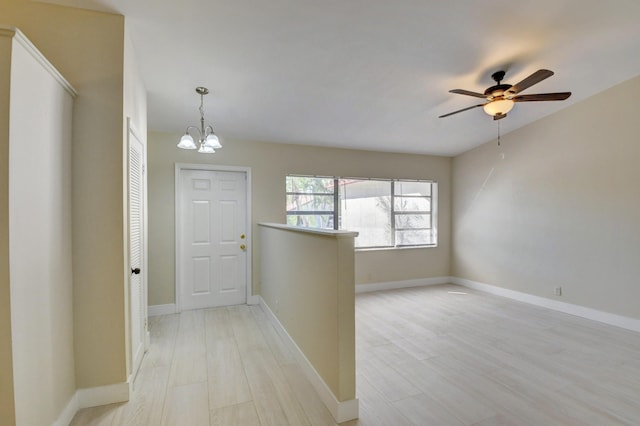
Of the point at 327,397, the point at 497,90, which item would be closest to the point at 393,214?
the point at 497,90

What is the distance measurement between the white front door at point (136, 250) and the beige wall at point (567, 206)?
4.63 metres

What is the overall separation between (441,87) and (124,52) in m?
3.01

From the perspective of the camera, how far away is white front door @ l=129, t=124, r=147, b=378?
232cm

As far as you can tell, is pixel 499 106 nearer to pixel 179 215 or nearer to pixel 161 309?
pixel 179 215

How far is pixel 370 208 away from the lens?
17.2ft

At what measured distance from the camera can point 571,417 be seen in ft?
6.32

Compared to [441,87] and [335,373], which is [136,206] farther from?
[441,87]

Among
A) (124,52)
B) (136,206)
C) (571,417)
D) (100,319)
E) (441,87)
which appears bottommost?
(571,417)

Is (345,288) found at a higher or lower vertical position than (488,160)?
lower

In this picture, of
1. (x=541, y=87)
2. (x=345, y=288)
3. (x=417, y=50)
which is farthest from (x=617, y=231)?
(x=345, y=288)

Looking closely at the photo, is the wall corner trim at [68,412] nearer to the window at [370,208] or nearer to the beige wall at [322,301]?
the beige wall at [322,301]

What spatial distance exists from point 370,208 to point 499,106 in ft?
8.79

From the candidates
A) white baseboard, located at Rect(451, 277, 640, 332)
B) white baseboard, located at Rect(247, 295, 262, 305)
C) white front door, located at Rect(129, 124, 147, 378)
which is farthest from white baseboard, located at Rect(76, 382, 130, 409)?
white baseboard, located at Rect(451, 277, 640, 332)

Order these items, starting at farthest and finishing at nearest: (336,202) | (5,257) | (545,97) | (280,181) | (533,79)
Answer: (336,202) < (280,181) < (545,97) < (533,79) < (5,257)
